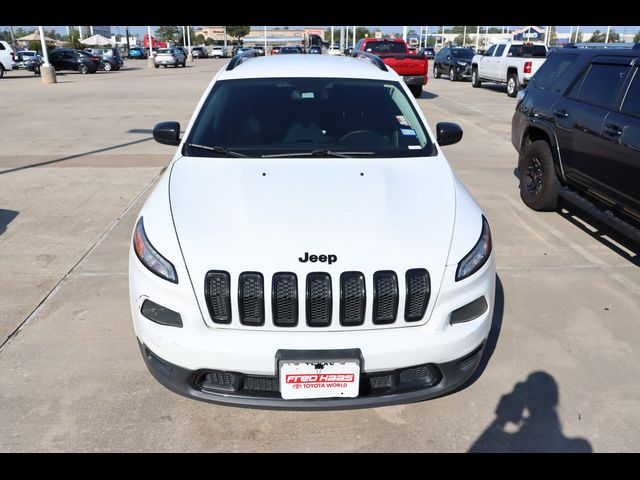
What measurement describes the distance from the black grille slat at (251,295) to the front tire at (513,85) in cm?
1819

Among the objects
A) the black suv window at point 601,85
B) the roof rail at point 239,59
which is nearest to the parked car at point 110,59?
the roof rail at point 239,59

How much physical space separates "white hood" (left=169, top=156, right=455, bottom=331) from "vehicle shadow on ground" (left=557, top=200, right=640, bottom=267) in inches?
110

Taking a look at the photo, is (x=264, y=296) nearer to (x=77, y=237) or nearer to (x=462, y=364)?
(x=462, y=364)

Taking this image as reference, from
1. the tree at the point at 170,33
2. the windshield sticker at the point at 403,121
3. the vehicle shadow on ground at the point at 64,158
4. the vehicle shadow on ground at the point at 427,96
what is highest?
the tree at the point at 170,33

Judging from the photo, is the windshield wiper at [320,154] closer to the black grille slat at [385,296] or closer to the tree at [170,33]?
the black grille slat at [385,296]

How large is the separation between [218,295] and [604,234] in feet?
15.2

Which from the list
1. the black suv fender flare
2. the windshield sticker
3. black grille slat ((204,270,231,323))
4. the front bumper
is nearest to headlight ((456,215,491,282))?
the front bumper

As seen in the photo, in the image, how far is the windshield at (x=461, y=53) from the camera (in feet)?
83.3

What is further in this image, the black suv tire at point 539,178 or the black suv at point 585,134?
the black suv tire at point 539,178

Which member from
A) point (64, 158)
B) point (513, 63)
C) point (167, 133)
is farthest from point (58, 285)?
Answer: point (513, 63)

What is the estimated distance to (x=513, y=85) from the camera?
18.7m

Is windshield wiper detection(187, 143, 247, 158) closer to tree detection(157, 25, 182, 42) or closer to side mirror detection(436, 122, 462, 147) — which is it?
side mirror detection(436, 122, 462, 147)
